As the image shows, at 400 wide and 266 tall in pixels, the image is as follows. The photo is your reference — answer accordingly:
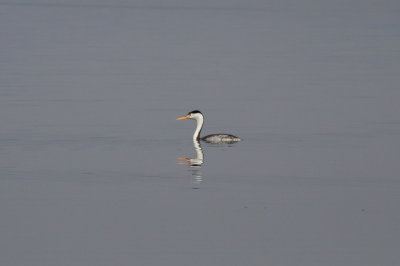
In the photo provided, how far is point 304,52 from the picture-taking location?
5062cm

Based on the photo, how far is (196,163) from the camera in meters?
21.6

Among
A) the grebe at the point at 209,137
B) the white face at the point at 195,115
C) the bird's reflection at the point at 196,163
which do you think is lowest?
the bird's reflection at the point at 196,163

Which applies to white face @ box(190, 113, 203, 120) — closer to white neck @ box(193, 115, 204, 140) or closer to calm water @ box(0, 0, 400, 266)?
white neck @ box(193, 115, 204, 140)

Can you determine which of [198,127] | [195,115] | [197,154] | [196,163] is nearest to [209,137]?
[198,127]

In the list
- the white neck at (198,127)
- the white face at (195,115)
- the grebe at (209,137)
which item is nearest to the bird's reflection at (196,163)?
the grebe at (209,137)

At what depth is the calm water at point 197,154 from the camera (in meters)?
14.8

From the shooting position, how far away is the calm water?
48.4 ft

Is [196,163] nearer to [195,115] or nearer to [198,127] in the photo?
[198,127]

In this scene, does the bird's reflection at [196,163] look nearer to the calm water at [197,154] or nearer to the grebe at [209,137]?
the calm water at [197,154]

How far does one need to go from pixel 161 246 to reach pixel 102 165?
255 inches

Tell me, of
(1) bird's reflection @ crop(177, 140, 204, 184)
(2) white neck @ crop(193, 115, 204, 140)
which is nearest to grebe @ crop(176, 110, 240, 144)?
(2) white neck @ crop(193, 115, 204, 140)

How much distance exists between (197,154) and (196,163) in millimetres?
1475

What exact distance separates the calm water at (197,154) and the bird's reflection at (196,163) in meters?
0.09

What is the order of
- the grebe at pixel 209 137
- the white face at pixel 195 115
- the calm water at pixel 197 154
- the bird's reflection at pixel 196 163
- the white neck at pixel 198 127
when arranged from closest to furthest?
the calm water at pixel 197 154 → the bird's reflection at pixel 196 163 → the grebe at pixel 209 137 → the white neck at pixel 198 127 → the white face at pixel 195 115
